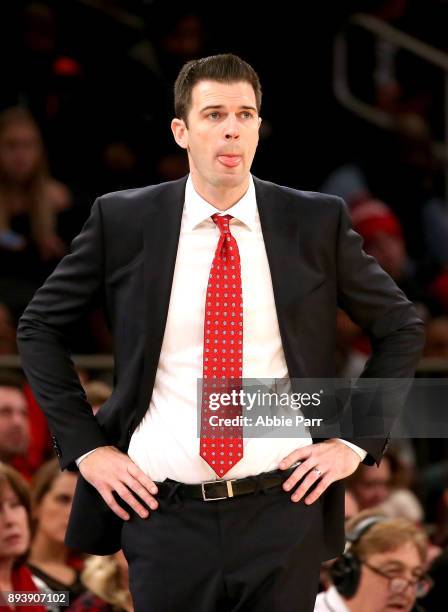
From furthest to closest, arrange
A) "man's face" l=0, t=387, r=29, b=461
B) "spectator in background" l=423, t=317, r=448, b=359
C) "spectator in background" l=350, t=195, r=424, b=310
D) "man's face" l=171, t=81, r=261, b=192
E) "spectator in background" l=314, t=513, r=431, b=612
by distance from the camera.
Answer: "spectator in background" l=350, t=195, r=424, b=310, "spectator in background" l=423, t=317, r=448, b=359, "man's face" l=0, t=387, r=29, b=461, "spectator in background" l=314, t=513, r=431, b=612, "man's face" l=171, t=81, r=261, b=192

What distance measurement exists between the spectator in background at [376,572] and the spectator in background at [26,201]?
249 centimetres

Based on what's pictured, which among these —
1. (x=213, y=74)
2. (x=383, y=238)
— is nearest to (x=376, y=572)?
(x=213, y=74)

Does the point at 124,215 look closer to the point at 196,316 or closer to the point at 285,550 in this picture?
the point at 196,316

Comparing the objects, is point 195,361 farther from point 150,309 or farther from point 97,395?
point 97,395

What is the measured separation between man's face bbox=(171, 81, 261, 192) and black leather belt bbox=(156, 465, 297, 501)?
0.69 meters

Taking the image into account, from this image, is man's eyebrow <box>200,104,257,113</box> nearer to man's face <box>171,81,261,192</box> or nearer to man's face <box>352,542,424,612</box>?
man's face <box>171,81,261,192</box>

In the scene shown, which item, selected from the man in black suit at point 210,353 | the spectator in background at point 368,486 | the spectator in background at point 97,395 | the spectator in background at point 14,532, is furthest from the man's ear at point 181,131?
the spectator in background at point 368,486

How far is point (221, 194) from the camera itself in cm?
331

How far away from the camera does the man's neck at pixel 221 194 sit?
3.31 meters

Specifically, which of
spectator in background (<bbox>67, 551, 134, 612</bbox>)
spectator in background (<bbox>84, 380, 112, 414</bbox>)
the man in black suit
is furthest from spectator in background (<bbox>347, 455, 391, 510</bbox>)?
the man in black suit

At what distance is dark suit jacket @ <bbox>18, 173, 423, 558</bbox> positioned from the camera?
3.24 metres

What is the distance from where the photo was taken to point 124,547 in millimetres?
3275

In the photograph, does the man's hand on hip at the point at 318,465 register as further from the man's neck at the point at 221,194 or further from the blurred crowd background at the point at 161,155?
the blurred crowd background at the point at 161,155

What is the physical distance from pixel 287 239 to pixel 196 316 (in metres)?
0.29
